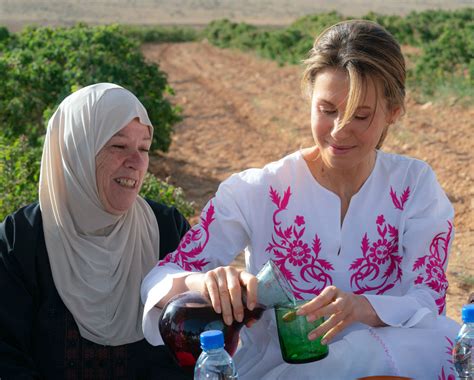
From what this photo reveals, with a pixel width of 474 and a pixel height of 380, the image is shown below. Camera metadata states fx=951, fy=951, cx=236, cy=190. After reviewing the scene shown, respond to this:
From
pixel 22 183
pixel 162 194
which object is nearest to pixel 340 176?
pixel 22 183

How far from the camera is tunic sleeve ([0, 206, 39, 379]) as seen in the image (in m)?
3.04

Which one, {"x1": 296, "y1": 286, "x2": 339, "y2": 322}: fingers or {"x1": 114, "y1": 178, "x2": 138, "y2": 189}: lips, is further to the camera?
{"x1": 114, "y1": 178, "x2": 138, "y2": 189}: lips

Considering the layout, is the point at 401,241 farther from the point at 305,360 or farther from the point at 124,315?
the point at 124,315

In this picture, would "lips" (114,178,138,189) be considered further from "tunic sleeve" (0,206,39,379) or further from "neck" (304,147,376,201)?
"neck" (304,147,376,201)

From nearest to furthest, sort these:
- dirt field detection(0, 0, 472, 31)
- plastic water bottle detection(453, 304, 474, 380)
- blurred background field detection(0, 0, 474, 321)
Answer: plastic water bottle detection(453, 304, 474, 380), blurred background field detection(0, 0, 474, 321), dirt field detection(0, 0, 472, 31)

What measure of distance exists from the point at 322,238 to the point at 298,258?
0.34ft

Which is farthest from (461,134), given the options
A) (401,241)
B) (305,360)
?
(305,360)

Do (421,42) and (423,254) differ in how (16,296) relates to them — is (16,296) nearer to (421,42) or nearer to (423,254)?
(423,254)

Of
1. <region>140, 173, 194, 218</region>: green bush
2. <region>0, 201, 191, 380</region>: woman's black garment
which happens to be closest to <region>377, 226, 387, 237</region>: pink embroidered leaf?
<region>0, 201, 191, 380</region>: woman's black garment

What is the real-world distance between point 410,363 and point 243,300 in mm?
579

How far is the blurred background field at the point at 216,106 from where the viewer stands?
7.18 m

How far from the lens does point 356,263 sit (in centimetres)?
315

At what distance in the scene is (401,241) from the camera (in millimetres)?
3164

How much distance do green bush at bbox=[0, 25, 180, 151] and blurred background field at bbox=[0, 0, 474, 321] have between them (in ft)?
0.04
